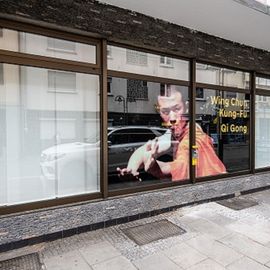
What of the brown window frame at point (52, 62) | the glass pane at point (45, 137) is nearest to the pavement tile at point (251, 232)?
the brown window frame at point (52, 62)

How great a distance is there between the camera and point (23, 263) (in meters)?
3.02

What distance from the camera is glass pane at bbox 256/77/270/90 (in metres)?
6.19

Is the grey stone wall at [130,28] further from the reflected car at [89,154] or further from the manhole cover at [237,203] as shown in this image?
the manhole cover at [237,203]

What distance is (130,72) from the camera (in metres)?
4.32

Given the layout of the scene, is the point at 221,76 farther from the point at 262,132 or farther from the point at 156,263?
the point at 156,263

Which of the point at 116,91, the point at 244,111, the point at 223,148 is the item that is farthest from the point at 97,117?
the point at 244,111

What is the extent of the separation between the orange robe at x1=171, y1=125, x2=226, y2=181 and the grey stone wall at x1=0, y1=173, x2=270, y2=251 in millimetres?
224

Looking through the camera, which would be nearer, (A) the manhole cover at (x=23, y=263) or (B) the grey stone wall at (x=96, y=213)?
(A) the manhole cover at (x=23, y=263)

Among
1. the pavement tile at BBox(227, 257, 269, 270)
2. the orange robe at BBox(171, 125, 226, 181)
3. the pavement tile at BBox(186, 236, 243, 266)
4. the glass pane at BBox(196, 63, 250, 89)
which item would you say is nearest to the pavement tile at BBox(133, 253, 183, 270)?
the pavement tile at BBox(186, 236, 243, 266)

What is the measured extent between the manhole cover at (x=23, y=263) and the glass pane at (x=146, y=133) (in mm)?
1432

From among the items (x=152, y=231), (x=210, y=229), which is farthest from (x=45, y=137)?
(x=210, y=229)

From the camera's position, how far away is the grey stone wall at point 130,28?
333cm

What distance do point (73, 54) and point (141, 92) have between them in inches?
49.3

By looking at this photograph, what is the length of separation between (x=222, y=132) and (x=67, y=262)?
3.84m
